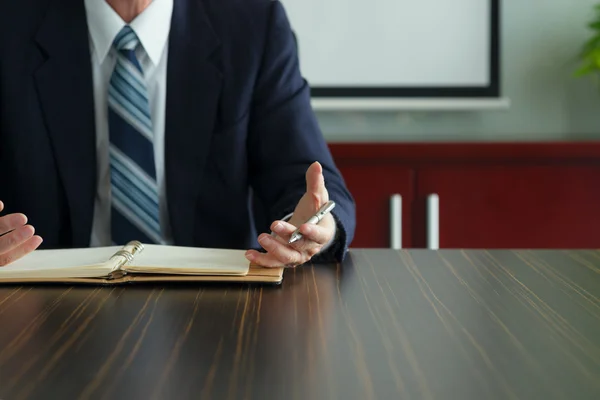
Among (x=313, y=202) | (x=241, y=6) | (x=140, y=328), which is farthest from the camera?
(x=241, y=6)

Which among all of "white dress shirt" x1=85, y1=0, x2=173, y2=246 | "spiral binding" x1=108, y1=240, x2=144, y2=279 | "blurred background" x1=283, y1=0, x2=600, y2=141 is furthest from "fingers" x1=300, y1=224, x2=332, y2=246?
"blurred background" x1=283, y1=0, x2=600, y2=141

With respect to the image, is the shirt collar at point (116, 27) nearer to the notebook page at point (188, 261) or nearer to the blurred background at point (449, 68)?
the notebook page at point (188, 261)

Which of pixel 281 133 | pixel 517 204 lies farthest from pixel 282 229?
pixel 517 204

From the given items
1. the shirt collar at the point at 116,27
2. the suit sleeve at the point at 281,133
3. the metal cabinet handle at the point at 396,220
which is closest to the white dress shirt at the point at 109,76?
the shirt collar at the point at 116,27

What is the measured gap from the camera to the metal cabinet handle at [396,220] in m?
2.78

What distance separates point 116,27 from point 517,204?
60.3 inches

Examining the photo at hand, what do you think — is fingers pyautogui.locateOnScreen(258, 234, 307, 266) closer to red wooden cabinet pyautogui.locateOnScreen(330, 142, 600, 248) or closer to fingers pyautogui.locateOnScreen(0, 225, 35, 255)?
fingers pyautogui.locateOnScreen(0, 225, 35, 255)

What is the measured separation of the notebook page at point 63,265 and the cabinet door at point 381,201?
58.8 inches

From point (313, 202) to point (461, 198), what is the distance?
57.2 inches

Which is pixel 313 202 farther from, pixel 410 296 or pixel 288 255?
pixel 410 296

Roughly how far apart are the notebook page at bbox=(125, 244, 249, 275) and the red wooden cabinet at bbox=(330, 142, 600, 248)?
1443 mm

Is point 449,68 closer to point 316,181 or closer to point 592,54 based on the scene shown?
point 592,54

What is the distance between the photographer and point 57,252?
54.5 inches

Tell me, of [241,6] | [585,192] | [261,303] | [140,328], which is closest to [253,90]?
A: [241,6]
